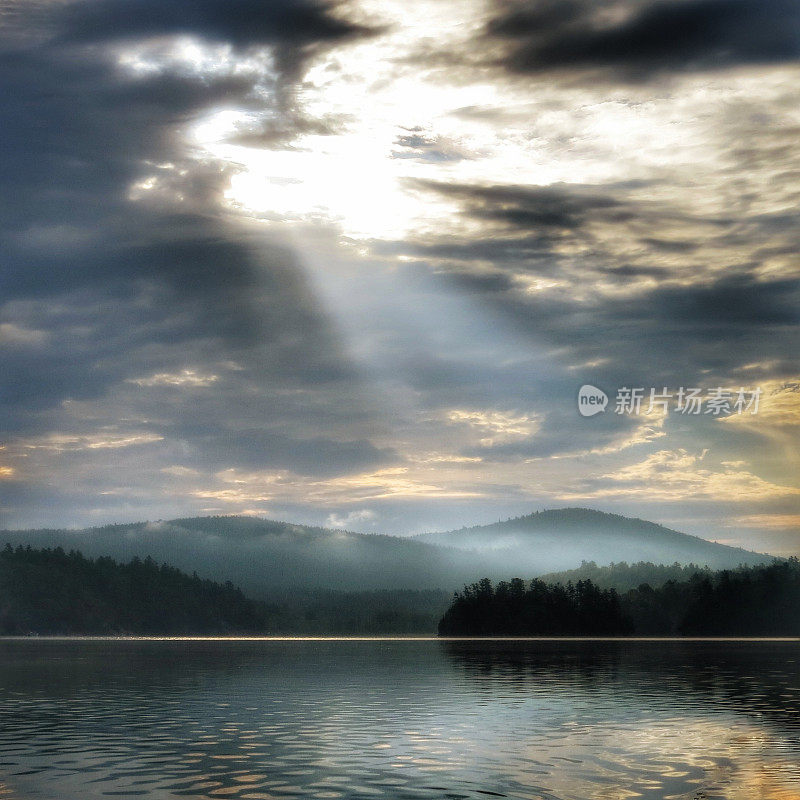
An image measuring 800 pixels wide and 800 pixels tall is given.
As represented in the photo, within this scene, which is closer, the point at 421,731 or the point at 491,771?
Result: the point at 491,771

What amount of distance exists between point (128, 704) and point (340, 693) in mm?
21682

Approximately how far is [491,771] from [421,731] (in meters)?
17.5

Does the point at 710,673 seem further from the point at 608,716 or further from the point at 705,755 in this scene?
the point at 705,755

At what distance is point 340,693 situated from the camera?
105 meters

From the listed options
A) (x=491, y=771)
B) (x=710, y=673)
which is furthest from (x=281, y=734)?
(x=710, y=673)

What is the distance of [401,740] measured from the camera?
63.2 m

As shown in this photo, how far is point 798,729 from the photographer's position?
227 ft

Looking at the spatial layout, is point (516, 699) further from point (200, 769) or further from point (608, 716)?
point (200, 769)

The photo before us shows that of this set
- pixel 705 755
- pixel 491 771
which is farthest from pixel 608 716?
pixel 491 771

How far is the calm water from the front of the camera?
4712cm

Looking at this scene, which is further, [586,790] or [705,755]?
[705,755]

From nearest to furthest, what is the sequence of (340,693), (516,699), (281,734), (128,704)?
(281,734)
(128,704)
(516,699)
(340,693)

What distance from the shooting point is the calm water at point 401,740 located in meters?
47.1

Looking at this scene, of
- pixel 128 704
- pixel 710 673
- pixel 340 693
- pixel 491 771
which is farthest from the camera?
pixel 710 673
